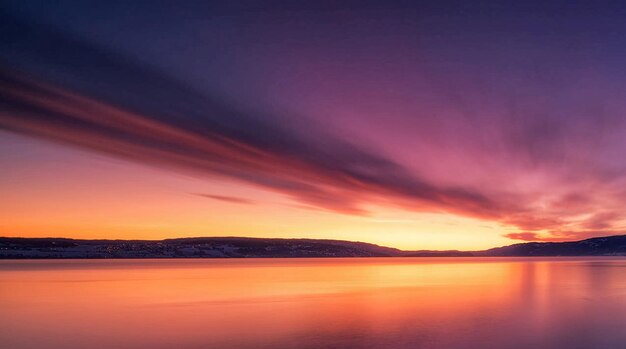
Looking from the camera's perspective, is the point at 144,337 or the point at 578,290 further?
the point at 578,290


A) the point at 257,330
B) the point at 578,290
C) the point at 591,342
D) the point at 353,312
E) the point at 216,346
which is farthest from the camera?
the point at 578,290

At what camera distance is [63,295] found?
112 ft

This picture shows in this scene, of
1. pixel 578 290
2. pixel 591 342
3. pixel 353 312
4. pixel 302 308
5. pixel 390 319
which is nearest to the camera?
pixel 591 342

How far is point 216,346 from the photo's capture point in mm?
15859

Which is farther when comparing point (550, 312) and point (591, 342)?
point (550, 312)

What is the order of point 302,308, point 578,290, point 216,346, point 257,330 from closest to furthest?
1. point 216,346
2. point 257,330
3. point 302,308
4. point 578,290

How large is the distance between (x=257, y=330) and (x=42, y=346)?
23.3ft

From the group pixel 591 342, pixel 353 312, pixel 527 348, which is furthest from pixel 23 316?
pixel 591 342

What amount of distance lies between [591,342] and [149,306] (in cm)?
2067

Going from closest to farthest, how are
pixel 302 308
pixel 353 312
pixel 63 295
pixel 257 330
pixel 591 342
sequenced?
pixel 591 342, pixel 257 330, pixel 353 312, pixel 302 308, pixel 63 295

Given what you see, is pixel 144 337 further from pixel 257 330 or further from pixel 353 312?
pixel 353 312

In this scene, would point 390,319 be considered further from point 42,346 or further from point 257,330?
point 42,346

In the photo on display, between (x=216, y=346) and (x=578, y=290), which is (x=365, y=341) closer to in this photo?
(x=216, y=346)

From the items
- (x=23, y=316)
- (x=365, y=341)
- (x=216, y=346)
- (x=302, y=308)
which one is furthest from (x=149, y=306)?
(x=365, y=341)
